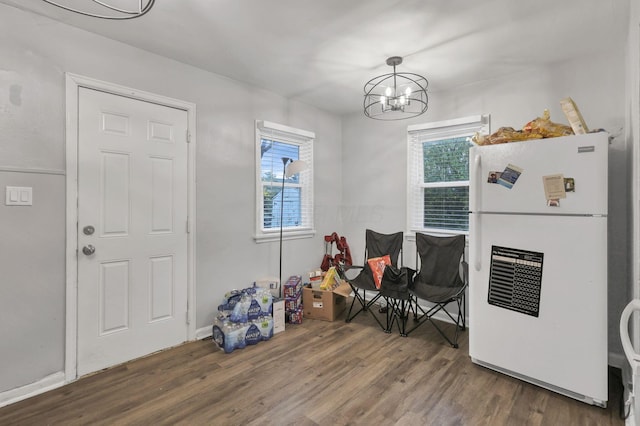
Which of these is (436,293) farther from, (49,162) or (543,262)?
(49,162)

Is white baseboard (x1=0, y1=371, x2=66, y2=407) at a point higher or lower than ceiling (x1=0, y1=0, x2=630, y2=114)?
lower

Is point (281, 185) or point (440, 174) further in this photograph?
point (281, 185)

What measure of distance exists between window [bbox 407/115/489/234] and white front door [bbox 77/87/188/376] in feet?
7.97

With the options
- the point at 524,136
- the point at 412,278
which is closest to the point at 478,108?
the point at 524,136

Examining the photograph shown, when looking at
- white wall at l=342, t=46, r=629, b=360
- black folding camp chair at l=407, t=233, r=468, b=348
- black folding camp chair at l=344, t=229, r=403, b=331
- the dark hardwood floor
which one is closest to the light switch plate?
the dark hardwood floor

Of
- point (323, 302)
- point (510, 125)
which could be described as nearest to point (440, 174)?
point (510, 125)

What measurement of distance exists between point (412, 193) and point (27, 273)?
3395 mm

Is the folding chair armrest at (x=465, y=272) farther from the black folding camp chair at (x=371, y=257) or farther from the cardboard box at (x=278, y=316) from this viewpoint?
the cardboard box at (x=278, y=316)

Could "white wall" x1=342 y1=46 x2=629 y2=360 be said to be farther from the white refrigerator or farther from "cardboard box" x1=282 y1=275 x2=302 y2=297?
"cardboard box" x1=282 y1=275 x2=302 y2=297

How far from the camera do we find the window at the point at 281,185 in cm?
331

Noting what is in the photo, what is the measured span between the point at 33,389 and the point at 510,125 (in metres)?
4.24

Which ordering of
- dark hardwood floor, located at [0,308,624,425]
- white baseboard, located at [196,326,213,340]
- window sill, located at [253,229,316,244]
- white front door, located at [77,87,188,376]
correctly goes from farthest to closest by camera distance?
window sill, located at [253,229,316,244]
white baseboard, located at [196,326,213,340]
white front door, located at [77,87,188,376]
dark hardwood floor, located at [0,308,624,425]

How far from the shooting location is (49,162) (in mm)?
2088

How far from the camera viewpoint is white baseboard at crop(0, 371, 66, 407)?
76.0 inches
